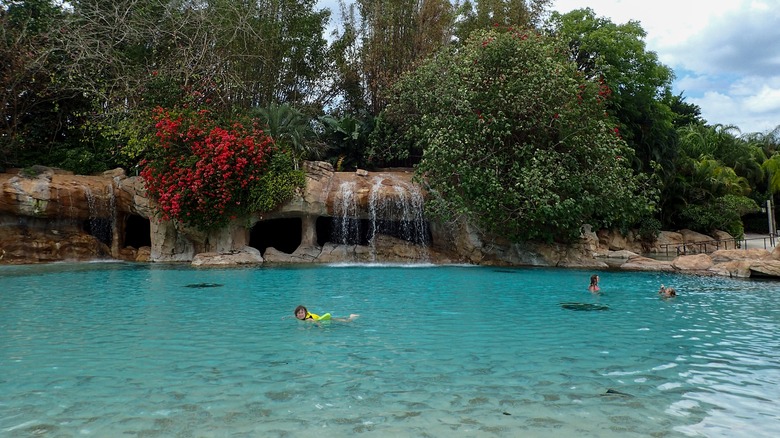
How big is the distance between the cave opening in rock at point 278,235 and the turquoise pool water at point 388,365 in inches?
479

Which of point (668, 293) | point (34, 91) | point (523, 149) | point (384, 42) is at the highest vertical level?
point (384, 42)

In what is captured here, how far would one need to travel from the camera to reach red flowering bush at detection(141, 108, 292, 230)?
62.4ft

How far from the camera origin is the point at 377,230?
2106 centimetres

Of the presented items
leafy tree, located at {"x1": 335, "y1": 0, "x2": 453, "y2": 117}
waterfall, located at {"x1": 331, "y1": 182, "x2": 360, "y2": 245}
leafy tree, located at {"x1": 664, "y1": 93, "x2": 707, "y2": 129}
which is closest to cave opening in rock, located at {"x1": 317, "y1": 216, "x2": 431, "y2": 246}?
waterfall, located at {"x1": 331, "y1": 182, "x2": 360, "y2": 245}

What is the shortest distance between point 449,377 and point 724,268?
1365 centimetres

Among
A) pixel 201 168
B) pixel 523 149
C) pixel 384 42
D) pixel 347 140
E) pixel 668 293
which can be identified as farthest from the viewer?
pixel 384 42

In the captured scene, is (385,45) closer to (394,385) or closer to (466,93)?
(466,93)

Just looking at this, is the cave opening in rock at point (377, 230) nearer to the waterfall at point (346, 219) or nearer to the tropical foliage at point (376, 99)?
the waterfall at point (346, 219)

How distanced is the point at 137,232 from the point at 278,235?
620 centimetres

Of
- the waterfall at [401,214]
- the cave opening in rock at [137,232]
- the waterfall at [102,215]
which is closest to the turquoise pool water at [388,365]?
the waterfall at [401,214]

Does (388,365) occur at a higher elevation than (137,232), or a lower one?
lower

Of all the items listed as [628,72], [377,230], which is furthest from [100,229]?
[628,72]

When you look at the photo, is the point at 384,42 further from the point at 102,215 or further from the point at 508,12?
the point at 102,215

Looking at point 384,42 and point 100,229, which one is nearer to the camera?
point 100,229
